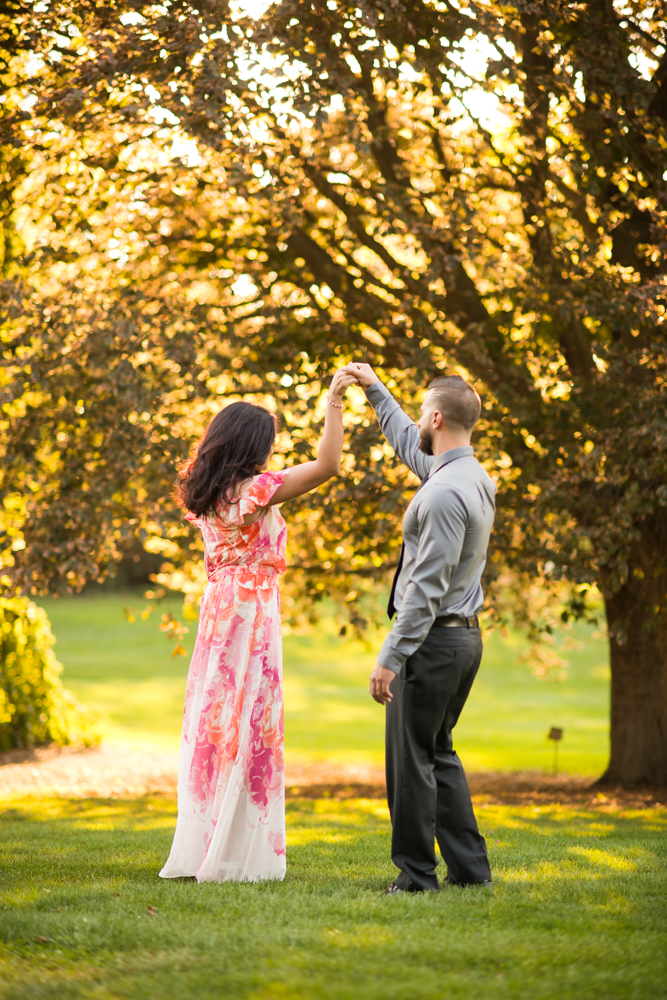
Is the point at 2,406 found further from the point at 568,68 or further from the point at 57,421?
the point at 568,68

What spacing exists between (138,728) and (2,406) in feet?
38.3

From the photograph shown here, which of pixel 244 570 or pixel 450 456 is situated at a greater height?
pixel 450 456

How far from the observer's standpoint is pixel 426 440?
14.2 feet

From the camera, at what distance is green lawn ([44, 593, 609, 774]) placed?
671 inches

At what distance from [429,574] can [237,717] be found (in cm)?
131

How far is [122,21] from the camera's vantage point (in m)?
7.25

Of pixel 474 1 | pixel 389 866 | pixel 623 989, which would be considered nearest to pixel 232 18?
pixel 474 1

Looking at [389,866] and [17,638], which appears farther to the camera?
[17,638]

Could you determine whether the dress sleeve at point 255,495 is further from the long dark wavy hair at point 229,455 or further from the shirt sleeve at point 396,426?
the shirt sleeve at point 396,426

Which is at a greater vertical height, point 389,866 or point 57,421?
point 57,421

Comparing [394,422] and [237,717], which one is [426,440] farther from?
[237,717]

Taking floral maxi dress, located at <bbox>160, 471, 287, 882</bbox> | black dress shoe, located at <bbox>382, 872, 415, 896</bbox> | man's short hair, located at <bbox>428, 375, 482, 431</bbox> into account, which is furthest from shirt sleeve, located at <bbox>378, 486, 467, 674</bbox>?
black dress shoe, located at <bbox>382, 872, 415, 896</bbox>

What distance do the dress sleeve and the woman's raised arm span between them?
0.10 feet

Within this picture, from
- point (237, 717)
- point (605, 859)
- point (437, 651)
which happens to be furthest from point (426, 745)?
point (605, 859)
